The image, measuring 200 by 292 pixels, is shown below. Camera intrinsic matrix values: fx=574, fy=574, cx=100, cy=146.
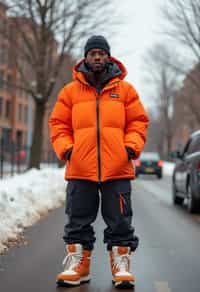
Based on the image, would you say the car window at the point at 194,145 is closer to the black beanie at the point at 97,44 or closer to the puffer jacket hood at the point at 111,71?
the puffer jacket hood at the point at 111,71

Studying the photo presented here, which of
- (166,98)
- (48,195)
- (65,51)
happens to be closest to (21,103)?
(166,98)

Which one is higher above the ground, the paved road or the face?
the face

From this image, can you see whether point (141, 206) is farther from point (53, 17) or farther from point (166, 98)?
point (166, 98)

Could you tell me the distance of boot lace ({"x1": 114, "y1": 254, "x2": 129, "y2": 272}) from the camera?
491cm

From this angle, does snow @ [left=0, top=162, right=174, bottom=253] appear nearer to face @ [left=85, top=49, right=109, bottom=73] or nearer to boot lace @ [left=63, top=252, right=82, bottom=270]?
boot lace @ [left=63, top=252, right=82, bottom=270]

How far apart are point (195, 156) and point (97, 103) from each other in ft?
22.2

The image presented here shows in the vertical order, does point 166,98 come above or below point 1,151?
above

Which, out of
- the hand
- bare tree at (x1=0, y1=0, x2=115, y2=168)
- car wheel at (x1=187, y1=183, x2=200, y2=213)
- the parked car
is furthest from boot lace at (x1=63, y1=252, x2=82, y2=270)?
bare tree at (x1=0, y1=0, x2=115, y2=168)

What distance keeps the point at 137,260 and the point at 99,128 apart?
6.73ft

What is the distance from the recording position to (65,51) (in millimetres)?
23219

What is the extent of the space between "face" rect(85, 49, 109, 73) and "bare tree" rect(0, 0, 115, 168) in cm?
1692

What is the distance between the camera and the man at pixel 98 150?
486cm

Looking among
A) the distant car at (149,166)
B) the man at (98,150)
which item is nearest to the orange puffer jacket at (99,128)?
the man at (98,150)

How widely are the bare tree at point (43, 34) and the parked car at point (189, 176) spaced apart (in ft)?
31.4
